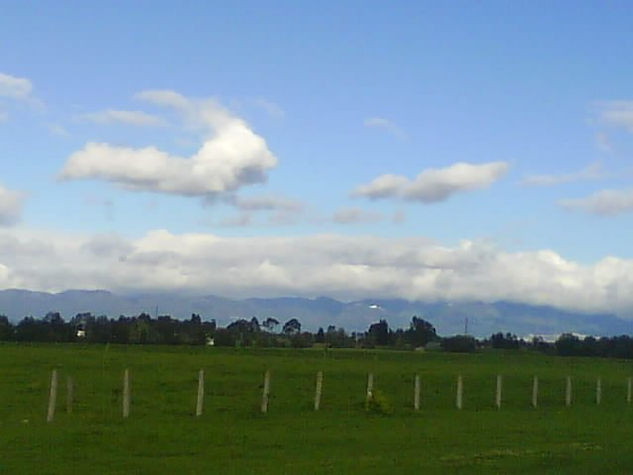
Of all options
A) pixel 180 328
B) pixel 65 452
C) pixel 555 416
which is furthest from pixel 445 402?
pixel 180 328

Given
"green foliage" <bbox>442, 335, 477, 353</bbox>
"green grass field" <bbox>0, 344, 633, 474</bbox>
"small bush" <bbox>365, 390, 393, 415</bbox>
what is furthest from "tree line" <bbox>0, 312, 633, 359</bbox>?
"small bush" <bbox>365, 390, 393, 415</bbox>

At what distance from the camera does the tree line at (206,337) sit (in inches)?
6663

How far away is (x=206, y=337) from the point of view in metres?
175

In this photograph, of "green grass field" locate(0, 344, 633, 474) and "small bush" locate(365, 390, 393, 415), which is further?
"small bush" locate(365, 390, 393, 415)

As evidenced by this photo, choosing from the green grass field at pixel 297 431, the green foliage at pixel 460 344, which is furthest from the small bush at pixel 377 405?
the green foliage at pixel 460 344

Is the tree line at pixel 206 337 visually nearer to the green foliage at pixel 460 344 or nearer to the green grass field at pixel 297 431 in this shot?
the green foliage at pixel 460 344

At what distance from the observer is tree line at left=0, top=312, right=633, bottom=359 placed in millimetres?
169250

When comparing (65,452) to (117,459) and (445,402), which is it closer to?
(117,459)

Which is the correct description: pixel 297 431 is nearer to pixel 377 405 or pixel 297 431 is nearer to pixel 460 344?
pixel 377 405

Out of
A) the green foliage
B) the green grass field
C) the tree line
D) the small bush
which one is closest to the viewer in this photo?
the green grass field

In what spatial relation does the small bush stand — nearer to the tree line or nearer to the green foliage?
the tree line

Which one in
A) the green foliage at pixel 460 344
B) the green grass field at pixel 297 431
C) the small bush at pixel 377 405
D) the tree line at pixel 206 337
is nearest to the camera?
the green grass field at pixel 297 431

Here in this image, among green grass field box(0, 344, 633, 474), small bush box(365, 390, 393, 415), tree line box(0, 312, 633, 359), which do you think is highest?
tree line box(0, 312, 633, 359)

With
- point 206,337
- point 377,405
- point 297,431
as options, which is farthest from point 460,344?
point 297,431
